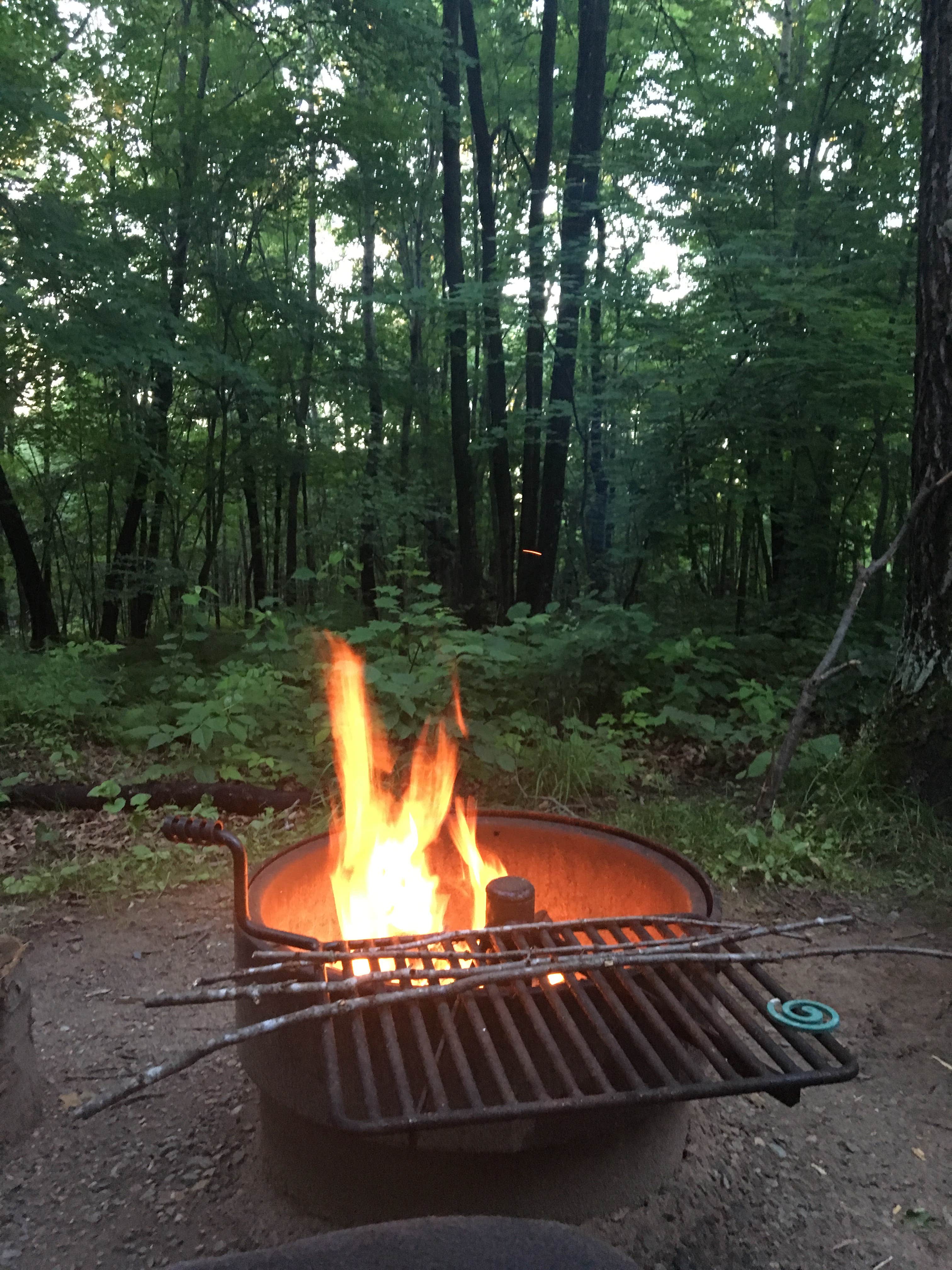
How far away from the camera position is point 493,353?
36.1ft

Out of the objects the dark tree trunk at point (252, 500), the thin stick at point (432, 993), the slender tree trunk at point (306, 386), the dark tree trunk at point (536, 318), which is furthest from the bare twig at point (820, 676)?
the dark tree trunk at point (252, 500)

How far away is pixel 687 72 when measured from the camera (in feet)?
33.6

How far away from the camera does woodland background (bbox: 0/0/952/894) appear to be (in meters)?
5.44

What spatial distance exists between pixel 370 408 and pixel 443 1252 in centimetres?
1240

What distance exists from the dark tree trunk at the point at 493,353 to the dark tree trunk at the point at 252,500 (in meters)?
3.33

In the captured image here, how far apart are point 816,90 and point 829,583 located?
17.1 feet

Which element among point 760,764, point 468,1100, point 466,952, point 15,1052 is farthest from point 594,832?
point 760,764

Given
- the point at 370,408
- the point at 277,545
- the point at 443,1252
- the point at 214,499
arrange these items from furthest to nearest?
the point at 277,545
the point at 370,408
the point at 214,499
the point at 443,1252

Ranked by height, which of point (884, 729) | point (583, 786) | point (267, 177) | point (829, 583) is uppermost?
point (267, 177)

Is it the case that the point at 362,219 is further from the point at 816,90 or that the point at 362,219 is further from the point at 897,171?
the point at 897,171

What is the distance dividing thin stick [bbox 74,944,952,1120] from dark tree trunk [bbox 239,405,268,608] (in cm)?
830

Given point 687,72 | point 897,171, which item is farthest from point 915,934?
point 687,72

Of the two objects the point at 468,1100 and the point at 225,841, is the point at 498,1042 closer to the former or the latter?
the point at 468,1100

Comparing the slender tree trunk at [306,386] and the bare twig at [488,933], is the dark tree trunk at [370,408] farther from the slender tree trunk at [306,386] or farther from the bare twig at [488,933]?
the bare twig at [488,933]
